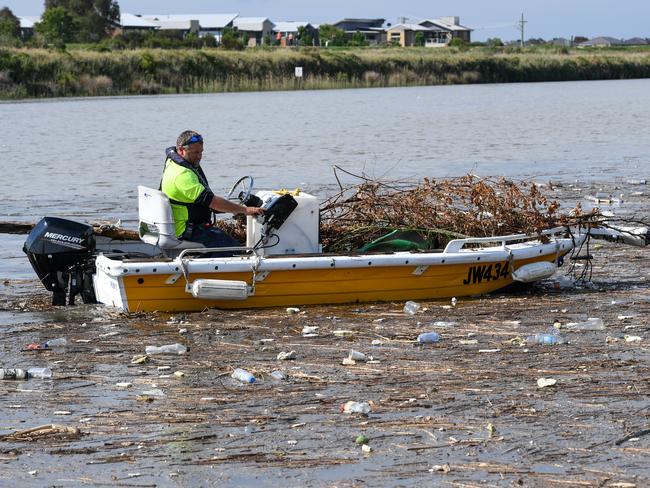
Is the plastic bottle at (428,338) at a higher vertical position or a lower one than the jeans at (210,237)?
lower

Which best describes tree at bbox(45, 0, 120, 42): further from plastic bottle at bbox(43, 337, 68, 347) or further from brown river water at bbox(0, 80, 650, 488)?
plastic bottle at bbox(43, 337, 68, 347)

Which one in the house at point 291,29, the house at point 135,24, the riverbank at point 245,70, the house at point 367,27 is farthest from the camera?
the house at point 367,27

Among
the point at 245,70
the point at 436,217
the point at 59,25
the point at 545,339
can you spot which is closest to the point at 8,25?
the point at 59,25

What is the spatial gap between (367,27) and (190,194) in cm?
16639

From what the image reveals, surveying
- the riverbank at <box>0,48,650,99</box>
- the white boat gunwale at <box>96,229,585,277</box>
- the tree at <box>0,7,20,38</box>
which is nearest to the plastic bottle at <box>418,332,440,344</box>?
the white boat gunwale at <box>96,229,585,277</box>

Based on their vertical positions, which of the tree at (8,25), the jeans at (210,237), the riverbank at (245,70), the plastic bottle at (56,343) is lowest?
the plastic bottle at (56,343)

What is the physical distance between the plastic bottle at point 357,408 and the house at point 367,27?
15502 centimetres

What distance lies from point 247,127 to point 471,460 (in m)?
28.9

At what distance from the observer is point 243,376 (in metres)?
7.46

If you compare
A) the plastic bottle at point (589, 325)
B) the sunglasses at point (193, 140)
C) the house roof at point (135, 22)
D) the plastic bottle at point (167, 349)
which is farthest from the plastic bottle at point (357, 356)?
the house roof at point (135, 22)

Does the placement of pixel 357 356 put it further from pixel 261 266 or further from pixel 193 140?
pixel 193 140

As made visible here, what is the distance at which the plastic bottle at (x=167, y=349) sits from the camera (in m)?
8.31

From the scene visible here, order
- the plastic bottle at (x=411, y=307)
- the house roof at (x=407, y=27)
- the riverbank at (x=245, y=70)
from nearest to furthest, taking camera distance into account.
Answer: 1. the plastic bottle at (x=411, y=307)
2. the riverbank at (x=245, y=70)
3. the house roof at (x=407, y=27)

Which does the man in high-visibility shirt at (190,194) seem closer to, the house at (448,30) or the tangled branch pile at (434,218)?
the tangled branch pile at (434,218)
